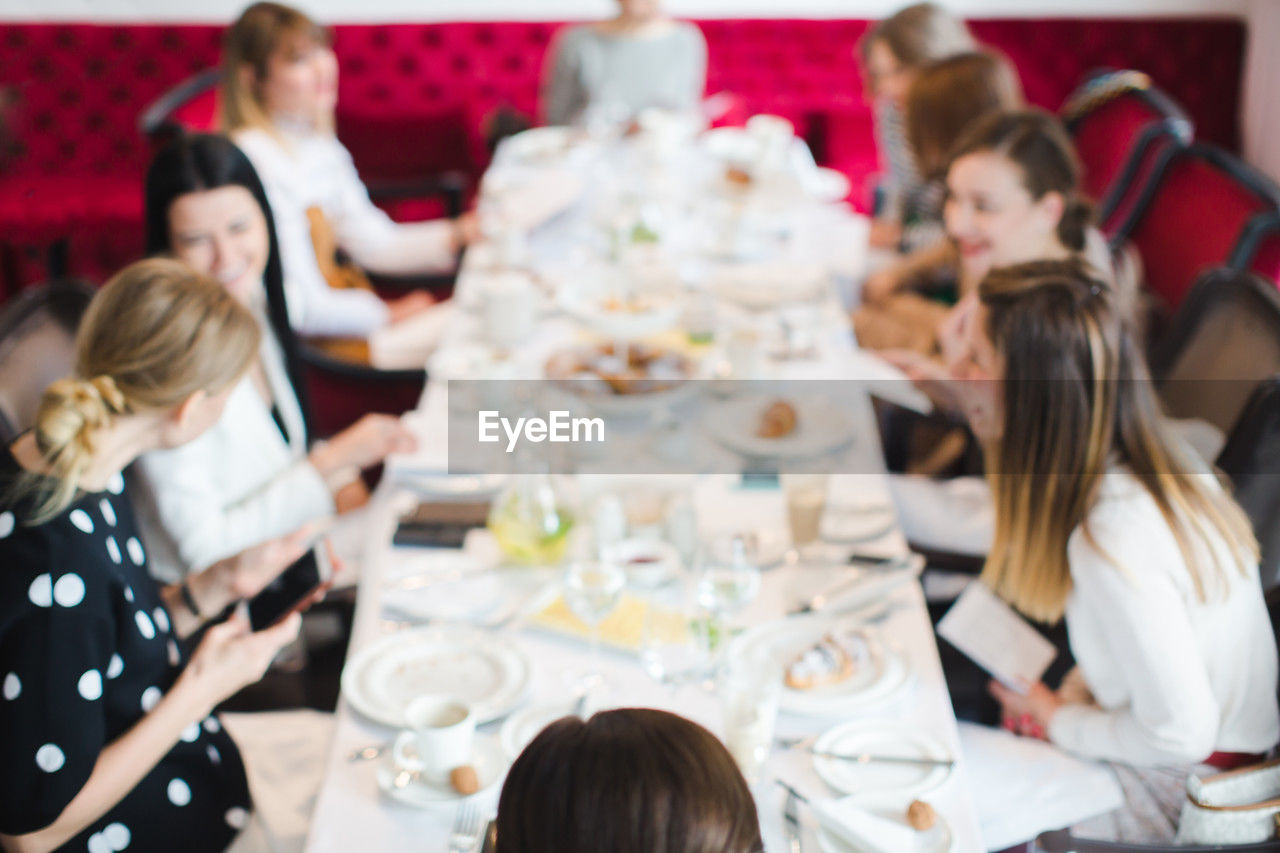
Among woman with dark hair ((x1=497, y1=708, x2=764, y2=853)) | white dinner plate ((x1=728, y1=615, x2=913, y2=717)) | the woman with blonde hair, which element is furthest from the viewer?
the woman with blonde hair

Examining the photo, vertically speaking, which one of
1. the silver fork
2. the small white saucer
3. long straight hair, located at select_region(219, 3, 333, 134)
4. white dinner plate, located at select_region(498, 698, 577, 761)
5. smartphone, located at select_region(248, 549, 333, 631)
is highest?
long straight hair, located at select_region(219, 3, 333, 134)

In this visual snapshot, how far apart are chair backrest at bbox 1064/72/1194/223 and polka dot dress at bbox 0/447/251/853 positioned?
102 inches

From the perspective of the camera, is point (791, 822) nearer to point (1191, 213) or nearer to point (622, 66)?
point (1191, 213)

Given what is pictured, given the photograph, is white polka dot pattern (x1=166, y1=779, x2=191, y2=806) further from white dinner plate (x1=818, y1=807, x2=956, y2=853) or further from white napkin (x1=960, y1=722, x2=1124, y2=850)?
white napkin (x1=960, y1=722, x2=1124, y2=850)

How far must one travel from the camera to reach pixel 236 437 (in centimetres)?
184

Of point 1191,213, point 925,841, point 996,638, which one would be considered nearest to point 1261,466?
point 996,638

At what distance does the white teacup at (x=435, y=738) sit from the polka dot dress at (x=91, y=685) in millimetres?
308

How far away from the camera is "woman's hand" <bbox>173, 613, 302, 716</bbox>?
4.29 feet

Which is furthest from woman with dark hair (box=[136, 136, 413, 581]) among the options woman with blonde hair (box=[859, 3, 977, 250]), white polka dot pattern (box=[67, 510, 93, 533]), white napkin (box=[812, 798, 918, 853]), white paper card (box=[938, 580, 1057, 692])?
woman with blonde hair (box=[859, 3, 977, 250])

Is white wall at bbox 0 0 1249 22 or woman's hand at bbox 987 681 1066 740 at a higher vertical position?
white wall at bbox 0 0 1249 22

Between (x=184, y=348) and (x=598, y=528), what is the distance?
0.56m

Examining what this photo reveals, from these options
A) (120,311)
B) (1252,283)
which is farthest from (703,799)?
(1252,283)

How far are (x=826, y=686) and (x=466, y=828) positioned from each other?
0.43 metres

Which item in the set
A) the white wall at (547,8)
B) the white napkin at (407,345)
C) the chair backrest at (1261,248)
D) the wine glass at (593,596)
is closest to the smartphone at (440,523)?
the wine glass at (593,596)
